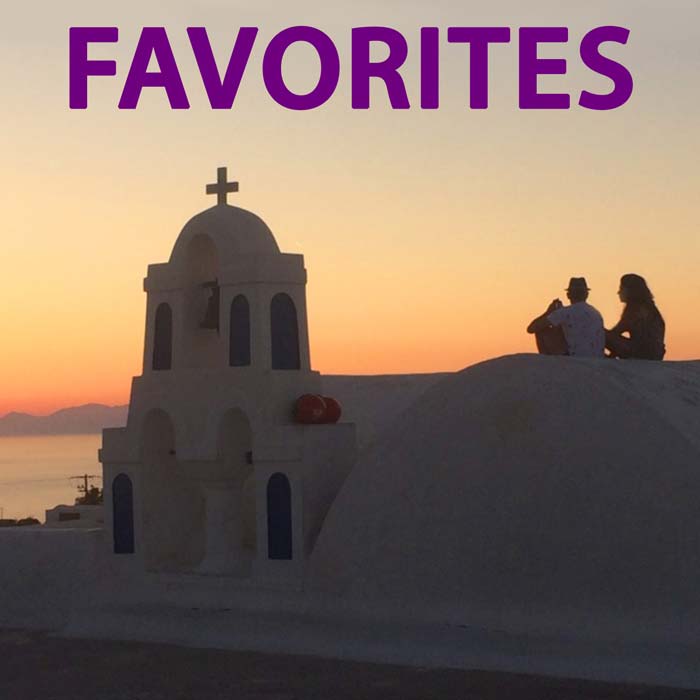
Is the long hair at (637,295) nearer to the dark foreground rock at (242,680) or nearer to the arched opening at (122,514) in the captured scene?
the dark foreground rock at (242,680)

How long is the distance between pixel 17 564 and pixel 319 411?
14.1ft

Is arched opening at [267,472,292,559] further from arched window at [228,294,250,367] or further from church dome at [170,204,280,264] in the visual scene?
church dome at [170,204,280,264]

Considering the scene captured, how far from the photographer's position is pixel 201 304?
18984mm

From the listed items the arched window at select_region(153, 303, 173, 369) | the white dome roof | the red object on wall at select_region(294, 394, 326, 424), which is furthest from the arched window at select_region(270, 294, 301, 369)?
the white dome roof

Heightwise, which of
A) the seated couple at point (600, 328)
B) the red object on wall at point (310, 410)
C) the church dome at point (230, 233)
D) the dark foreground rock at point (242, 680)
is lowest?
the dark foreground rock at point (242, 680)

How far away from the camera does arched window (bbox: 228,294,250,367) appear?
18.2 metres

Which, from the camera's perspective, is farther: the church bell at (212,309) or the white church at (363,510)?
the church bell at (212,309)

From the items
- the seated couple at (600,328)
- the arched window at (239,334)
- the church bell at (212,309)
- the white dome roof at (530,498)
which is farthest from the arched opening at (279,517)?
the seated couple at (600,328)

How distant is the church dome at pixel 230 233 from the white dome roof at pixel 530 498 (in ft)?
8.12

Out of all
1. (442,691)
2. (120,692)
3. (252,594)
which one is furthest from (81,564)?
(442,691)

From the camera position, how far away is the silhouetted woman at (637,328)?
1762 centimetres

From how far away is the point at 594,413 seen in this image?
1589 centimetres

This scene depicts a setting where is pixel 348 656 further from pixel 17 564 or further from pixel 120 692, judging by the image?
pixel 17 564

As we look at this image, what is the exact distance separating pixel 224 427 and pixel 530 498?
379 cm
